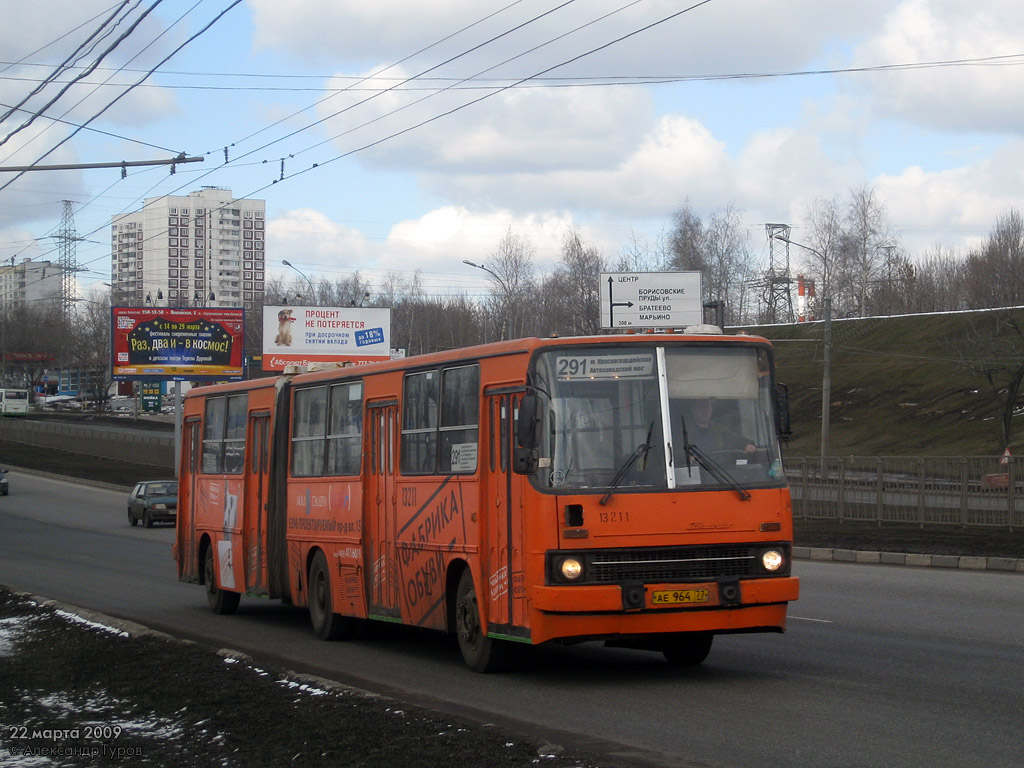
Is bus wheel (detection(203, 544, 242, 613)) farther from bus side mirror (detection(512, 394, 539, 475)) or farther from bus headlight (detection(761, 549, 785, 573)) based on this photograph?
bus headlight (detection(761, 549, 785, 573))

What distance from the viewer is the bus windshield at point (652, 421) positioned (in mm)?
9438

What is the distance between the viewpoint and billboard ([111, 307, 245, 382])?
56688 millimetres

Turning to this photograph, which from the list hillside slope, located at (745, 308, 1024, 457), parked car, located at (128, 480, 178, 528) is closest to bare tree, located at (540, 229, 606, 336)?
hillside slope, located at (745, 308, 1024, 457)

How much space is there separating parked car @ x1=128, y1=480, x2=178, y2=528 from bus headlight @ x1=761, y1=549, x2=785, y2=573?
101 feet

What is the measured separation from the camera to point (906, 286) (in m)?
103

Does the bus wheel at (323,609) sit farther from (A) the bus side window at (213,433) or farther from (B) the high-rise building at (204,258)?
(B) the high-rise building at (204,258)

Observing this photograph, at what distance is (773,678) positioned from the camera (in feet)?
31.8

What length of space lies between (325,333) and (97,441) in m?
19.0

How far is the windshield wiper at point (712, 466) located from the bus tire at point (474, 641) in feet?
A: 6.98

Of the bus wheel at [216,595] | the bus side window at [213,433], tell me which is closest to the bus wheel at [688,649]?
the bus wheel at [216,595]

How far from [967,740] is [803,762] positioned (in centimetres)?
116

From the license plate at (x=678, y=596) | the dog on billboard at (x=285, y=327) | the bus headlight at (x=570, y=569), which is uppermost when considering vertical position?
the dog on billboard at (x=285, y=327)

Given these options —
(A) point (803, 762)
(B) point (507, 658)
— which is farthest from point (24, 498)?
(A) point (803, 762)

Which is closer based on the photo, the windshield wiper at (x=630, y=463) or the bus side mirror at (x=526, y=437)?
the bus side mirror at (x=526, y=437)
